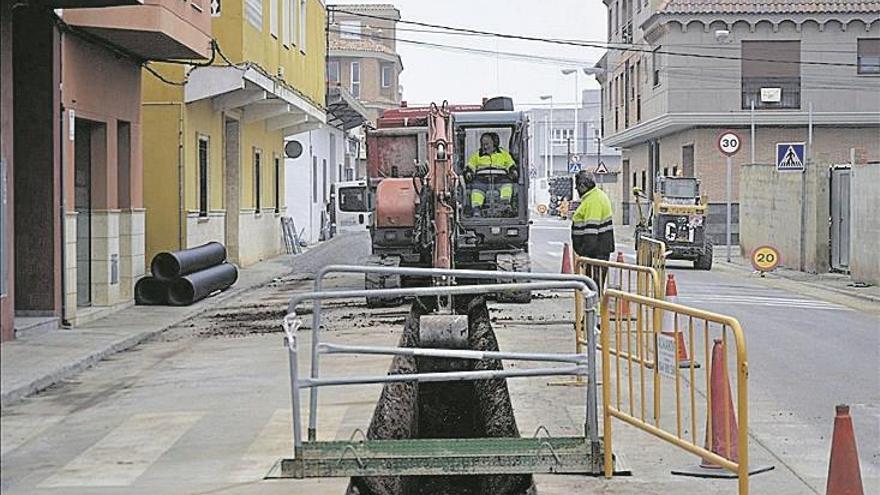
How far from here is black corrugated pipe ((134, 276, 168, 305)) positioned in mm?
19188

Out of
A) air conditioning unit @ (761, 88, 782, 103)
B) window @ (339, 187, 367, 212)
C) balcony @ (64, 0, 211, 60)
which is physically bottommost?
window @ (339, 187, 367, 212)

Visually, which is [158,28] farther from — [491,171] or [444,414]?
[491,171]

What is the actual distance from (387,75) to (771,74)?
124 feet

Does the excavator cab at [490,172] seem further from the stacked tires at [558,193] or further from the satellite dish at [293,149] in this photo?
the stacked tires at [558,193]

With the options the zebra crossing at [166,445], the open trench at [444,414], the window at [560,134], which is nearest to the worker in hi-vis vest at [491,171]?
the open trench at [444,414]

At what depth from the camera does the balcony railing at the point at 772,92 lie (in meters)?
43.3

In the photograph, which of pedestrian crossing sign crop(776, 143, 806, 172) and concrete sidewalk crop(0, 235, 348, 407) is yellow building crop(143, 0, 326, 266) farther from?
pedestrian crossing sign crop(776, 143, 806, 172)

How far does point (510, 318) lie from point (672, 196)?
13590mm

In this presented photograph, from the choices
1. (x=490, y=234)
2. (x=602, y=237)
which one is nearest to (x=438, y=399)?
(x=602, y=237)

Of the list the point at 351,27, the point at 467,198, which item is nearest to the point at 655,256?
the point at 467,198

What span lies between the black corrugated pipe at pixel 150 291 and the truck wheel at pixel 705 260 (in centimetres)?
1454

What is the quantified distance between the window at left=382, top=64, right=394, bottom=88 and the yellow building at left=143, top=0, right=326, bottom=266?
40237 millimetres

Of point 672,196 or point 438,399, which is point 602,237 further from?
point 672,196

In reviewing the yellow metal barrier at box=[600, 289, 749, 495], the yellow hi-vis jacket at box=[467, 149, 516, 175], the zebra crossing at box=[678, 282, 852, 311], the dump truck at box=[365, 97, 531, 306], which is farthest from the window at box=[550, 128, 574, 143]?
the yellow metal barrier at box=[600, 289, 749, 495]
